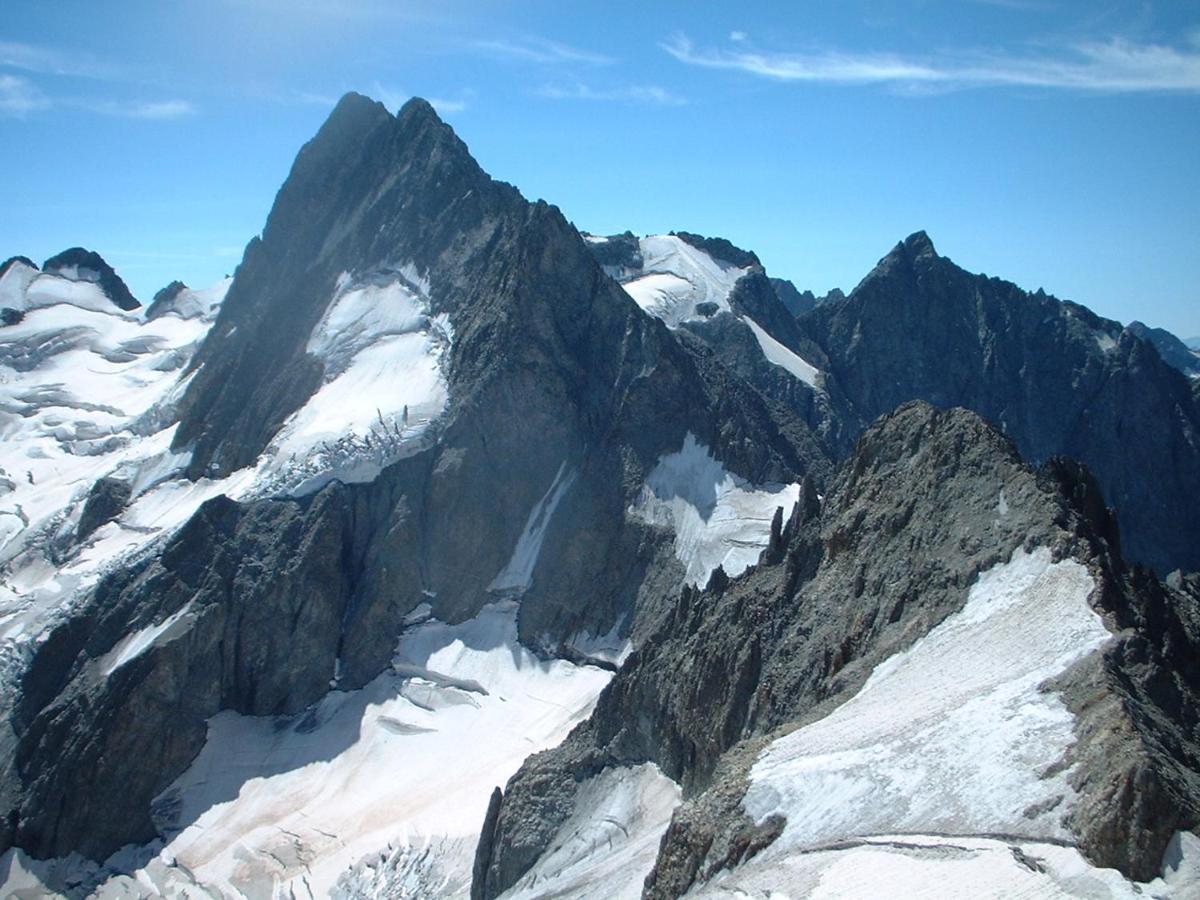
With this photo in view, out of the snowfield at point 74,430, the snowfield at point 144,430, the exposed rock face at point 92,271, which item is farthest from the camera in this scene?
the exposed rock face at point 92,271

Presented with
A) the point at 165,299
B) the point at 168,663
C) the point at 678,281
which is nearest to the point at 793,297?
the point at 678,281

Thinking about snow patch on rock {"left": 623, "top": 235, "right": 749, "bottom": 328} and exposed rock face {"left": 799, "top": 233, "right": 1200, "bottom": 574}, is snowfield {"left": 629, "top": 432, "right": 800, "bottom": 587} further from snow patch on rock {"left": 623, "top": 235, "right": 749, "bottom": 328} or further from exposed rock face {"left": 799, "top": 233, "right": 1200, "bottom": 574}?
exposed rock face {"left": 799, "top": 233, "right": 1200, "bottom": 574}

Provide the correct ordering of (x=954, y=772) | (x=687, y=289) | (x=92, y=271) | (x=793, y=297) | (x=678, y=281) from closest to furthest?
(x=954, y=772), (x=687, y=289), (x=678, y=281), (x=92, y=271), (x=793, y=297)

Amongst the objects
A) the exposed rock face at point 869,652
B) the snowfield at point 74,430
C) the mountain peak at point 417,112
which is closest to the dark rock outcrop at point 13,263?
the snowfield at point 74,430

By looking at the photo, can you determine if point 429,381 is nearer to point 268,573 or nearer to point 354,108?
point 268,573

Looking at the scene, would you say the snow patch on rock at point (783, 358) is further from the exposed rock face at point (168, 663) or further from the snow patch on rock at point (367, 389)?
the exposed rock face at point (168, 663)

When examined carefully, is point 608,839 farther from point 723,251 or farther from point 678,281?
point 723,251

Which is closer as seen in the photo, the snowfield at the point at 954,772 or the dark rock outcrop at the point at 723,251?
the snowfield at the point at 954,772

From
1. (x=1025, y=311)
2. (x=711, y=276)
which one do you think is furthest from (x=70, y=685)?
(x=1025, y=311)
